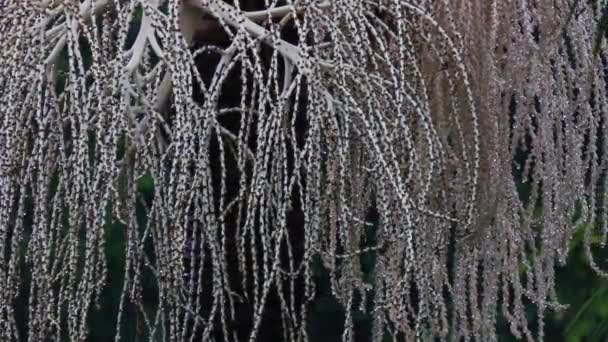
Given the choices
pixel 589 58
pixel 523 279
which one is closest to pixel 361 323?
pixel 523 279

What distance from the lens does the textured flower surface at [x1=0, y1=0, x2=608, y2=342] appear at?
1441 mm

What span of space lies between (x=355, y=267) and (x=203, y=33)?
0.48m

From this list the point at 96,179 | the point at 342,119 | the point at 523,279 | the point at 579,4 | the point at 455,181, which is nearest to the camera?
the point at 96,179

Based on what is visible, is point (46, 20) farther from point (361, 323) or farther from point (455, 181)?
point (361, 323)

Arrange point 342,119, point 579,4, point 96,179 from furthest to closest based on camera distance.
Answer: point 579,4
point 342,119
point 96,179

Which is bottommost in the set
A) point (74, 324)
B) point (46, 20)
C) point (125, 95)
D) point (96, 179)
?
point (74, 324)

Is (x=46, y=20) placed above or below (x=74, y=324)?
above

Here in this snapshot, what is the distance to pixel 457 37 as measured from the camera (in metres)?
1.56

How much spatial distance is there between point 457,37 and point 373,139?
236mm

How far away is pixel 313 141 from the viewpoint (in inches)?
57.6

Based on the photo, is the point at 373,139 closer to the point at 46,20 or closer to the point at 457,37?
the point at 457,37

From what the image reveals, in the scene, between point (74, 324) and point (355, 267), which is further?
point (355, 267)

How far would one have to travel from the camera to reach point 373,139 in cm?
143

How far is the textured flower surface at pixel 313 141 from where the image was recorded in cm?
144
